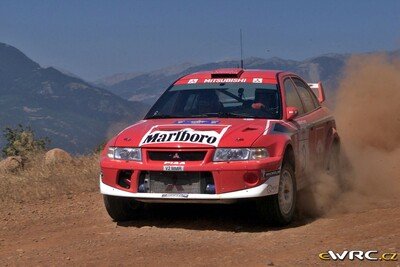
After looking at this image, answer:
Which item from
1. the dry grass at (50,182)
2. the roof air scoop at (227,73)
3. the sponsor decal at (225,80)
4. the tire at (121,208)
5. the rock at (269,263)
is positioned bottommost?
the dry grass at (50,182)

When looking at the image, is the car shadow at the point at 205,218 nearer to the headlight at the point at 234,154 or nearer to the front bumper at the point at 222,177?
the front bumper at the point at 222,177

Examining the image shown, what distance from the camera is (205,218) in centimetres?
766

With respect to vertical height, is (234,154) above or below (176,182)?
above

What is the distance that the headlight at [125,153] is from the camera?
6.97 metres

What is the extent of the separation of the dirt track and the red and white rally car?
13.9 inches

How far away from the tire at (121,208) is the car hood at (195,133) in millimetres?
653

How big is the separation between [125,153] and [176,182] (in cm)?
64

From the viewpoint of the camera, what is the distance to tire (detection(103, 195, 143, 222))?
7.39 metres

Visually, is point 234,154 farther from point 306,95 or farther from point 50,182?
point 50,182

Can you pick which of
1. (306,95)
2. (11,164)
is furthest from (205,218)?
(11,164)

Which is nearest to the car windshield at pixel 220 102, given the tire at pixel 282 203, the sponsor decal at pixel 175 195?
the tire at pixel 282 203

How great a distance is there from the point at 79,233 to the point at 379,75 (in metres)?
11.7

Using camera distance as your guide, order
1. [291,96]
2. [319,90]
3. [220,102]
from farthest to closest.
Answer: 1. [319,90]
2. [291,96]
3. [220,102]

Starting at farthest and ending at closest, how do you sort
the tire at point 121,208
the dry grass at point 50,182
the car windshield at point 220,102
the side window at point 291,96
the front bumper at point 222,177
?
the dry grass at point 50,182 < the side window at point 291,96 < the car windshield at point 220,102 < the tire at point 121,208 < the front bumper at point 222,177
